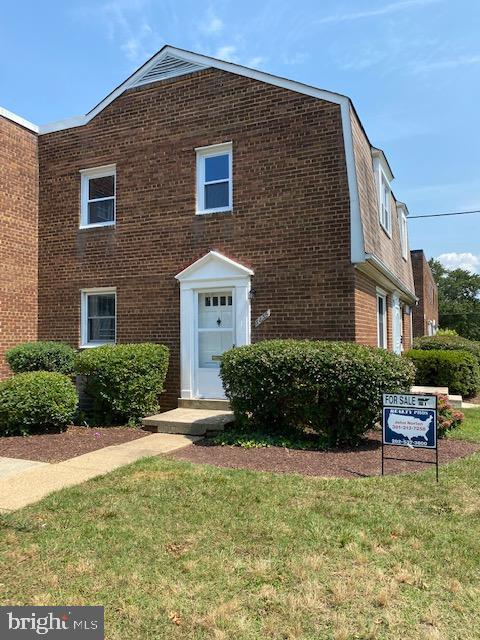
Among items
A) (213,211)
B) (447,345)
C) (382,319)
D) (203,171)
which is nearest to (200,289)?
(213,211)

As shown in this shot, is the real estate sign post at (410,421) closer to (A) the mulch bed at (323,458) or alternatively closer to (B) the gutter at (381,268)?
(A) the mulch bed at (323,458)

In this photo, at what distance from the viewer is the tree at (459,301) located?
61.3m

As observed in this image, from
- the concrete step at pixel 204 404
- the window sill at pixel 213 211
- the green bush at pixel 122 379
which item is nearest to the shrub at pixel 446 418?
the concrete step at pixel 204 404

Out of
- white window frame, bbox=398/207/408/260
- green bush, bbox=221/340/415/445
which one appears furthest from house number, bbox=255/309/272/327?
white window frame, bbox=398/207/408/260

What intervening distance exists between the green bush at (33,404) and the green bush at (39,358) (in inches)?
65.0

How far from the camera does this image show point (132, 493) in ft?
17.9

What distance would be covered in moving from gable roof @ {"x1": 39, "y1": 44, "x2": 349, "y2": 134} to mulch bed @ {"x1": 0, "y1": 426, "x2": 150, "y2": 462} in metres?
7.19

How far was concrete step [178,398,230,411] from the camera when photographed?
1031 cm

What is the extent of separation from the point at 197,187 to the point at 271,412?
5.33 m

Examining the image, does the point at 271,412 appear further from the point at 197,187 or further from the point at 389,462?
the point at 197,187

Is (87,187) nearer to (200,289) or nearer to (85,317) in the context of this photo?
(85,317)

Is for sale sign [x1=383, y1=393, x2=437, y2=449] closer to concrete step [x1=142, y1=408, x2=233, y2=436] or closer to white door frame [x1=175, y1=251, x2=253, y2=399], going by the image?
concrete step [x1=142, y1=408, x2=233, y2=436]

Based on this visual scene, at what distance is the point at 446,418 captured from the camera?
9.22 metres

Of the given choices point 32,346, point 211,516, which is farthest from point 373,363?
point 32,346
